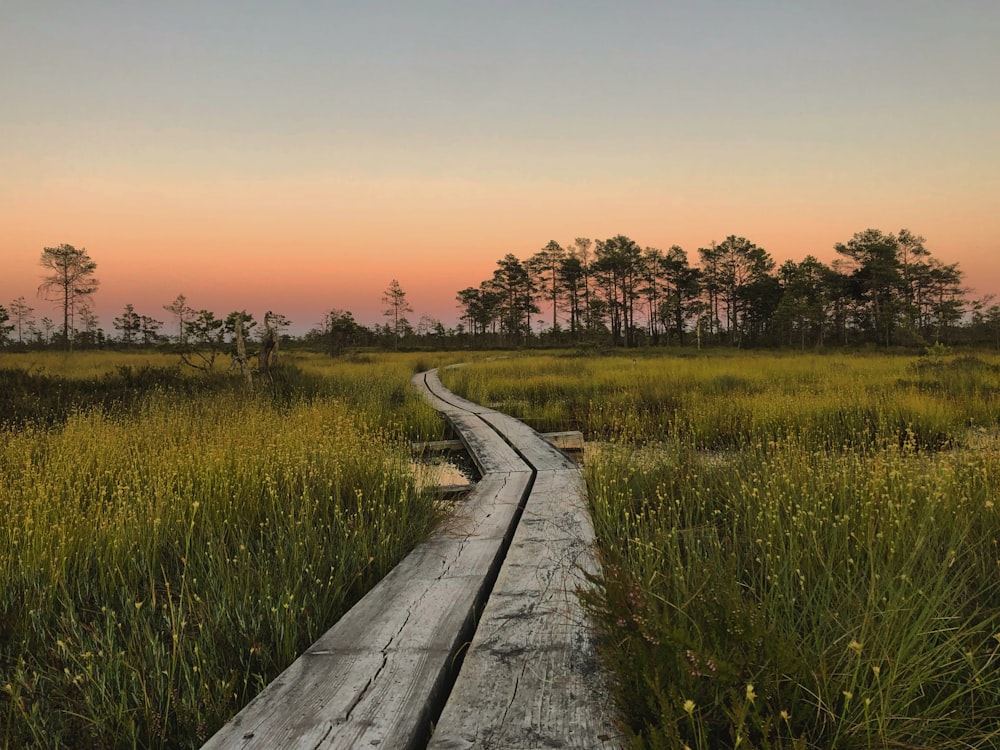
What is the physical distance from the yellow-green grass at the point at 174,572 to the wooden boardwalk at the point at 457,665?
0.31 metres

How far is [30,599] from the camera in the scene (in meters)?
2.39

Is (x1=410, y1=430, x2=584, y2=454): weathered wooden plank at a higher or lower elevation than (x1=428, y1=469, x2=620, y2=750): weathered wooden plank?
lower

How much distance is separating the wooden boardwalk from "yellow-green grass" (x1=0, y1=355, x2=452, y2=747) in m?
0.31

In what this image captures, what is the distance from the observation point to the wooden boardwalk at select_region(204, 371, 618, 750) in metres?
1.37

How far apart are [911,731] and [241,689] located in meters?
2.33

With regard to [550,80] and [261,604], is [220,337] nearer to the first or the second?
[261,604]

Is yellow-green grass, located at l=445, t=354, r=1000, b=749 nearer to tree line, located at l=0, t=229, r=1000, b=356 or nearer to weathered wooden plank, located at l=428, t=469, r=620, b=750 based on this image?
weathered wooden plank, located at l=428, t=469, r=620, b=750

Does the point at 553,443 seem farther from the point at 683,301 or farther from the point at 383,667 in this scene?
the point at 683,301

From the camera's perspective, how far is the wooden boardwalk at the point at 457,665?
1.37m

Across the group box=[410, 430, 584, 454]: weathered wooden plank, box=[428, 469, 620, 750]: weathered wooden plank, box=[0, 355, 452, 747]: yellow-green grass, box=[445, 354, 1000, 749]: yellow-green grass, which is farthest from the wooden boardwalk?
box=[410, 430, 584, 454]: weathered wooden plank

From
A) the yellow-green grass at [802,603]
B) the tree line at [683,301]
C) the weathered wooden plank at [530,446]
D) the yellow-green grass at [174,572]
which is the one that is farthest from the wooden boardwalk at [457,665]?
the tree line at [683,301]

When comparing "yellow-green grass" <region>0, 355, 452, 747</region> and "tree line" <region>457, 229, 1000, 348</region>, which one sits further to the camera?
"tree line" <region>457, 229, 1000, 348</region>

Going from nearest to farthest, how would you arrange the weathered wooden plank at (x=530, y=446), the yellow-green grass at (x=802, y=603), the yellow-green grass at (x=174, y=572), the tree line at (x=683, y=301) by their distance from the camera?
the yellow-green grass at (x=802, y=603)
the yellow-green grass at (x=174, y=572)
the weathered wooden plank at (x=530, y=446)
the tree line at (x=683, y=301)

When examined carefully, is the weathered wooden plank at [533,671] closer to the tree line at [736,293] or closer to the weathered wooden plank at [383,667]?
the weathered wooden plank at [383,667]
